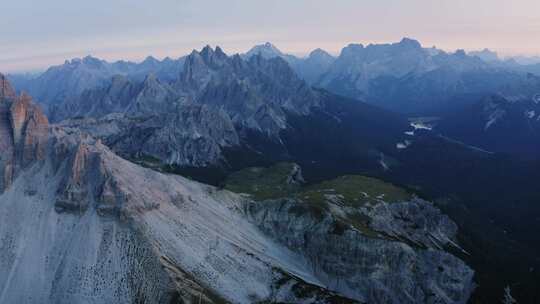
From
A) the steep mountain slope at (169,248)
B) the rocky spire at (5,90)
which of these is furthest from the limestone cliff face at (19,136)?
the rocky spire at (5,90)

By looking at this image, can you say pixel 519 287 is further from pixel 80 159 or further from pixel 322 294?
pixel 80 159

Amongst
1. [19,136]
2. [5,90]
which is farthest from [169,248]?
[5,90]

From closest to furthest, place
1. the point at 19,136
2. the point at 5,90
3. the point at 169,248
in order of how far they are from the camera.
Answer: the point at 169,248 < the point at 19,136 < the point at 5,90

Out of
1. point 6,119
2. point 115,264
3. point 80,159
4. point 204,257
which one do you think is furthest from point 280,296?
point 6,119

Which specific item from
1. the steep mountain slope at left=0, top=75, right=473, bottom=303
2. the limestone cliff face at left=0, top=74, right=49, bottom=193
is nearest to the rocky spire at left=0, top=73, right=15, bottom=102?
the steep mountain slope at left=0, top=75, right=473, bottom=303

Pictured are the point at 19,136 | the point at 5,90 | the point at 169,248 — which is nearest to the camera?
the point at 169,248

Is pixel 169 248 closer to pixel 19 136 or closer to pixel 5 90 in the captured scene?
pixel 19 136

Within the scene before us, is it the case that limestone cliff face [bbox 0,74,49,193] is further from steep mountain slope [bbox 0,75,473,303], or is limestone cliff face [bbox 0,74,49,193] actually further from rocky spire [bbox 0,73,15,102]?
rocky spire [bbox 0,73,15,102]
